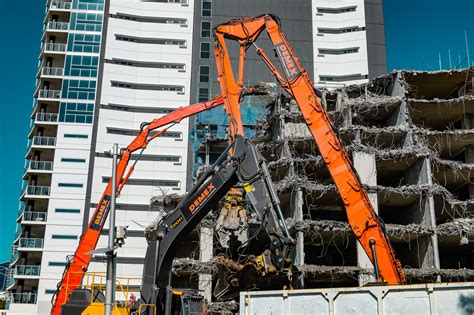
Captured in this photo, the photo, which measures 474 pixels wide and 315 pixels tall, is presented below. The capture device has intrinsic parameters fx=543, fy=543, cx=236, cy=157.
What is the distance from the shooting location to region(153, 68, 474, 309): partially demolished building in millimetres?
37969

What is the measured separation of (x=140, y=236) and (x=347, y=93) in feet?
112

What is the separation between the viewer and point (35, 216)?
220ft

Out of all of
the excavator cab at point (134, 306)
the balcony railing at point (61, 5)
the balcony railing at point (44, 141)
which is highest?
the balcony railing at point (61, 5)

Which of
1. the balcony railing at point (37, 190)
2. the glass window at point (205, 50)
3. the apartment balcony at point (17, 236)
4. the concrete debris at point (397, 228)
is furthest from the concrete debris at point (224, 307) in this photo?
the glass window at point (205, 50)

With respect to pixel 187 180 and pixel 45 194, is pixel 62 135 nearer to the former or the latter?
pixel 45 194

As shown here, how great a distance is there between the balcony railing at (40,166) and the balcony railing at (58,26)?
65.9 feet

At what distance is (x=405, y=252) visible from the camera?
4212 centimetres

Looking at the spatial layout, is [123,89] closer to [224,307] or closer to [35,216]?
[35,216]

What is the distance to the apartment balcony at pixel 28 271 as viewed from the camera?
63.1 m

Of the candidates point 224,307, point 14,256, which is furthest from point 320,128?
point 14,256

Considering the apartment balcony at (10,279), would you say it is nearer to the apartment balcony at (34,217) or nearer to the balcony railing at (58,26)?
the apartment balcony at (34,217)

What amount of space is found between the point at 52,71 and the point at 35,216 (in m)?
20.3

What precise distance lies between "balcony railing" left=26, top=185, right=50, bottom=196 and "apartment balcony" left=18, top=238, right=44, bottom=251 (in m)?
5.87

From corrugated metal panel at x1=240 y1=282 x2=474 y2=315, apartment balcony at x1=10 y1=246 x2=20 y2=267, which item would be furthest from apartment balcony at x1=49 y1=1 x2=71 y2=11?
corrugated metal panel at x1=240 y1=282 x2=474 y2=315
